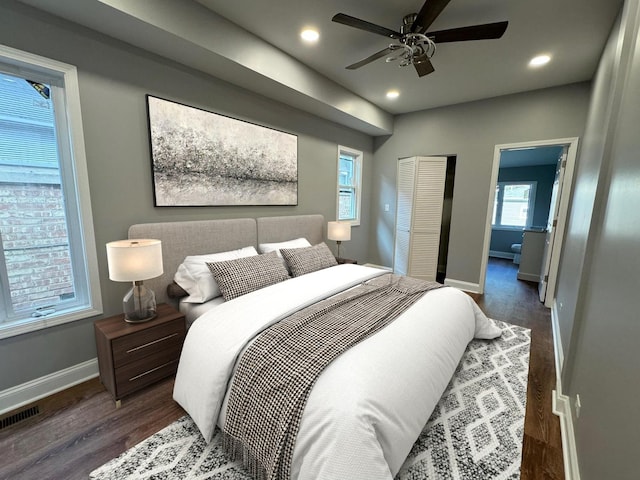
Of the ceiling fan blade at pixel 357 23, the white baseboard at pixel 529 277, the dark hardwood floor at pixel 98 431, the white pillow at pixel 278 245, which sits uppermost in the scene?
the ceiling fan blade at pixel 357 23

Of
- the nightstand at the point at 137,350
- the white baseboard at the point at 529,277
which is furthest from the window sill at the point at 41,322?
the white baseboard at the point at 529,277

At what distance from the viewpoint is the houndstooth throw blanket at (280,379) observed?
46.4 inches

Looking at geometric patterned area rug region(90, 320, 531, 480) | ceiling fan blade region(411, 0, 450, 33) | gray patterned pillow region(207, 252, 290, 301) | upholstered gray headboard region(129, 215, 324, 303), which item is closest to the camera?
geometric patterned area rug region(90, 320, 531, 480)

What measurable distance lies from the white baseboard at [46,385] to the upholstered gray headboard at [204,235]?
26.4 inches

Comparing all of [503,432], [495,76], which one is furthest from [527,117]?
[503,432]

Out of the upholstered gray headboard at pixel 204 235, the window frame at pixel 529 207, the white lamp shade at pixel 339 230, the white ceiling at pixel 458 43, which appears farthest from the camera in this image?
the window frame at pixel 529 207

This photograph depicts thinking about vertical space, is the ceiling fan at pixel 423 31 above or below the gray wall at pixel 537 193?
above

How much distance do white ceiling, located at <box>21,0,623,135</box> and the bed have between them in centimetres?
143

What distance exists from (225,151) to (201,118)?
35 cm

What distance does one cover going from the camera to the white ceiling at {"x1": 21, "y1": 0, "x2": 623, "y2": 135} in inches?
76.1

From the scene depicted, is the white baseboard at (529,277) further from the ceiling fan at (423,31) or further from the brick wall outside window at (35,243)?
the brick wall outside window at (35,243)

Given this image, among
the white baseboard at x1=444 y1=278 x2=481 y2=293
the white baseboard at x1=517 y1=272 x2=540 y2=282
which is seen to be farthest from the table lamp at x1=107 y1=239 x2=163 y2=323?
the white baseboard at x1=517 y1=272 x2=540 y2=282

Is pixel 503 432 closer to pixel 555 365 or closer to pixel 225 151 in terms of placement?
pixel 555 365

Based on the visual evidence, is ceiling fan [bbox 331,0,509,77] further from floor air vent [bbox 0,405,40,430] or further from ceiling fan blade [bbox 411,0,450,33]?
floor air vent [bbox 0,405,40,430]
